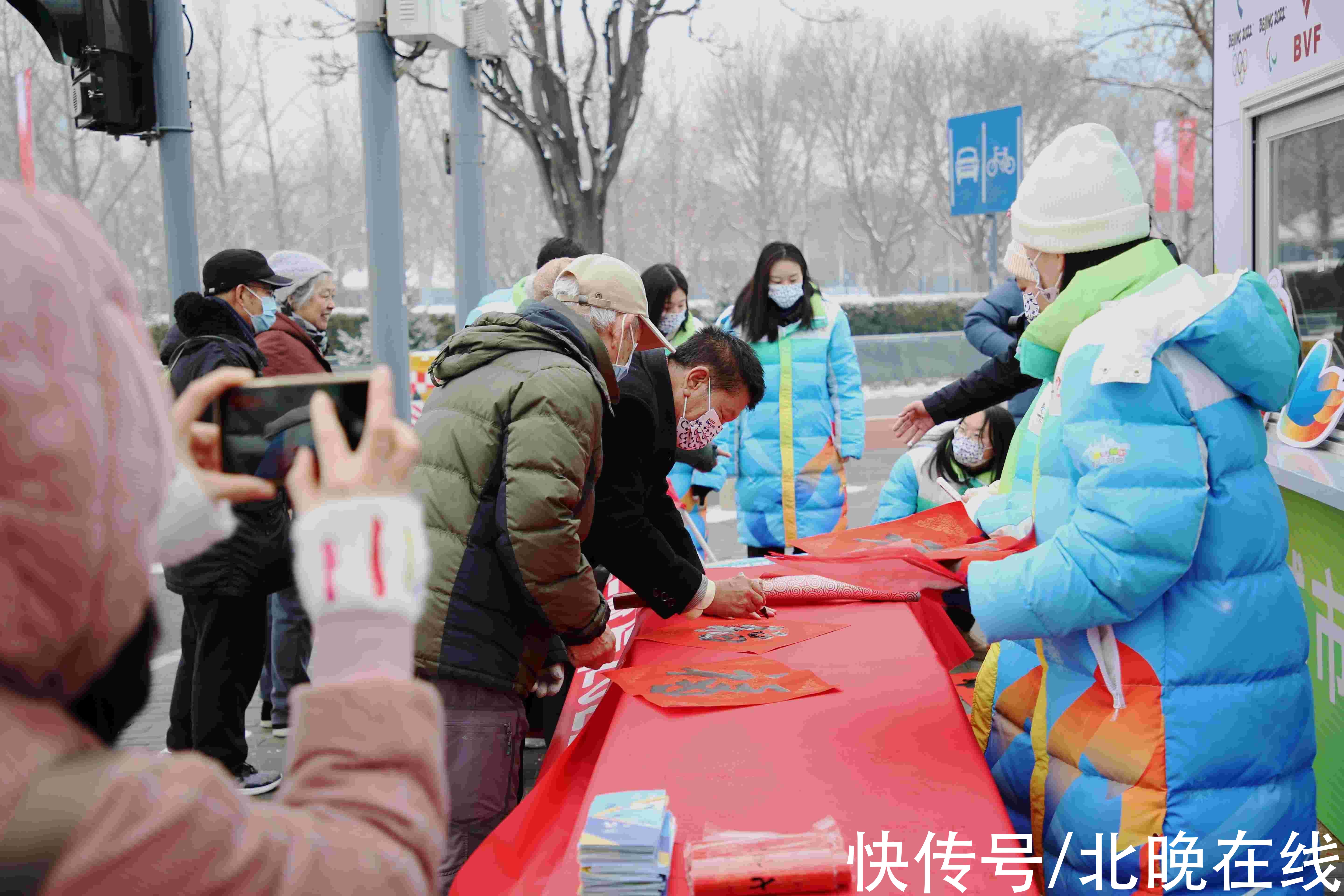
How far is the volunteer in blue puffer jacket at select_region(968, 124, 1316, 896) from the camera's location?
2215 millimetres

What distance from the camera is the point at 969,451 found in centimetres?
514

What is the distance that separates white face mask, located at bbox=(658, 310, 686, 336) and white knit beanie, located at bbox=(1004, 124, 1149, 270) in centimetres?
381

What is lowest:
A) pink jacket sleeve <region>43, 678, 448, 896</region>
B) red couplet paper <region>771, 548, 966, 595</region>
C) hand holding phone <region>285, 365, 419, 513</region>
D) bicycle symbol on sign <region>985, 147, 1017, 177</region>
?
red couplet paper <region>771, 548, 966, 595</region>

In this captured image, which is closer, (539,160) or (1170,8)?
(539,160)

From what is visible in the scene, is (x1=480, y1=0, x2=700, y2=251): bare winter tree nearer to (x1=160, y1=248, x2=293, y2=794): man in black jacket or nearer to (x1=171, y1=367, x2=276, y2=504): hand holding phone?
(x1=160, y1=248, x2=293, y2=794): man in black jacket

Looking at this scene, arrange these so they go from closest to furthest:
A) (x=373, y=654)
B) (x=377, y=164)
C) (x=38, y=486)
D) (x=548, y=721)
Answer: (x=38, y=486), (x=373, y=654), (x=548, y=721), (x=377, y=164)

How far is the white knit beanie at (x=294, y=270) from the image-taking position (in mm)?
5754

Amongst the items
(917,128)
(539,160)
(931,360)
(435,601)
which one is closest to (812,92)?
(917,128)

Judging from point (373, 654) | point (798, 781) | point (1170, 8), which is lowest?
point (798, 781)

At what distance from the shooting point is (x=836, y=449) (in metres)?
6.02

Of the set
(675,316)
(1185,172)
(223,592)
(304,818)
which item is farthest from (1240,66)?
(1185,172)

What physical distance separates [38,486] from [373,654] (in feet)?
0.96

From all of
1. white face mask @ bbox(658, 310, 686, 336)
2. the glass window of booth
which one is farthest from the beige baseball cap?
white face mask @ bbox(658, 310, 686, 336)

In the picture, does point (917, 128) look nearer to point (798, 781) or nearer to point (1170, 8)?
Answer: point (1170, 8)
